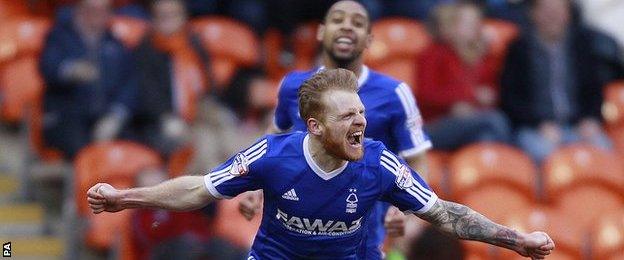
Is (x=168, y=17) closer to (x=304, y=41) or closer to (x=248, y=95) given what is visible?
(x=248, y=95)

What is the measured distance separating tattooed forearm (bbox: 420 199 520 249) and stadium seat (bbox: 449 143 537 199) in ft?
13.6

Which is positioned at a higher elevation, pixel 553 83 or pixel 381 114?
pixel 553 83

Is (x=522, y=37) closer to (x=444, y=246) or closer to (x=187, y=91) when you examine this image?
(x=187, y=91)

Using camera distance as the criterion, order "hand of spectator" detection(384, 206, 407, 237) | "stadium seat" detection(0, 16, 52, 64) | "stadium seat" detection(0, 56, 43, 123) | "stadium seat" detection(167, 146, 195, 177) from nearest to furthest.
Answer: "hand of spectator" detection(384, 206, 407, 237) → "stadium seat" detection(167, 146, 195, 177) → "stadium seat" detection(0, 56, 43, 123) → "stadium seat" detection(0, 16, 52, 64)

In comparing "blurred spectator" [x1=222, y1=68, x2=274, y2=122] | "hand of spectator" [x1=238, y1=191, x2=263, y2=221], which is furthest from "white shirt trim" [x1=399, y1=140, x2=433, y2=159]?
"blurred spectator" [x1=222, y1=68, x2=274, y2=122]

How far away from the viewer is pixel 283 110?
7.89 meters

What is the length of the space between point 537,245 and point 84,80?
5.53 metres

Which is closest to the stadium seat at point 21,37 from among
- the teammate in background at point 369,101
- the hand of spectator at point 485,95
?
the hand of spectator at point 485,95

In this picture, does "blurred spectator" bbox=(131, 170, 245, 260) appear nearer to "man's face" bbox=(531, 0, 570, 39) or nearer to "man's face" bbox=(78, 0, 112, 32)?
"man's face" bbox=(78, 0, 112, 32)

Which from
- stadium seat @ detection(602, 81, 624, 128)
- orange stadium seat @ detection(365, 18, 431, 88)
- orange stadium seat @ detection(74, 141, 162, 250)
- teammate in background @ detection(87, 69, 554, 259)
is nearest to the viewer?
teammate in background @ detection(87, 69, 554, 259)

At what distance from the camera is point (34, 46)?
39.4 feet

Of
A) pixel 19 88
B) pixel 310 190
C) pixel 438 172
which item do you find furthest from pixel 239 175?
pixel 19 88

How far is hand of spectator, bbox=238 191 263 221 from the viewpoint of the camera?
291 inches

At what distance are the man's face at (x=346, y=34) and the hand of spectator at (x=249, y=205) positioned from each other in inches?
32.3
